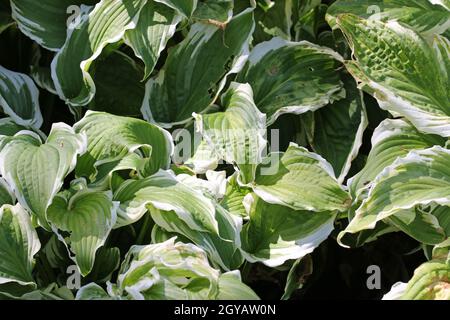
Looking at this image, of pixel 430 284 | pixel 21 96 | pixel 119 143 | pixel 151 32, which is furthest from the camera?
pixel 21 96

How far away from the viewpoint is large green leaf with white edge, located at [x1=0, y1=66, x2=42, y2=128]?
1.65 metres

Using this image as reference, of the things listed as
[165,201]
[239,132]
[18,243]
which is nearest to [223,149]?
[239,132]

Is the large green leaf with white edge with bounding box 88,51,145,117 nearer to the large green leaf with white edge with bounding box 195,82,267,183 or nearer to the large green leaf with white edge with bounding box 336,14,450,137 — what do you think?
the large green leaf with white edge with bounding box 195,82,267,183

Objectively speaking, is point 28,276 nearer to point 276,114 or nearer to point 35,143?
point 35,143

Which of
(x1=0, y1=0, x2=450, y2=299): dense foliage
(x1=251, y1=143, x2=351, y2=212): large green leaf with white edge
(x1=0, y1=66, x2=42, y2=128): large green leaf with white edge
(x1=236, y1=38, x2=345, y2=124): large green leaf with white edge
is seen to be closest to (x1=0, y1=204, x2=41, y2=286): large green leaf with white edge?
(x1=0, y1=0, x2=450, y2=299): dense foliage

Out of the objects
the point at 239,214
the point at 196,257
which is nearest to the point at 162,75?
the point at 239,214

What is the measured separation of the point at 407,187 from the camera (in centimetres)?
137

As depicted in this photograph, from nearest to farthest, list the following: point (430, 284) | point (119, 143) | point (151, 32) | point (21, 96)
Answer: point (430, 284)
point (119, 143)
point (151, 32)
point (21, 96)

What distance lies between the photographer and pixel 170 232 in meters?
1.45

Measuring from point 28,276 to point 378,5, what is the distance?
2.73ft

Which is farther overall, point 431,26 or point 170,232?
point 431,26

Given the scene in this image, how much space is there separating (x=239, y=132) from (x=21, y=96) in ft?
1.57

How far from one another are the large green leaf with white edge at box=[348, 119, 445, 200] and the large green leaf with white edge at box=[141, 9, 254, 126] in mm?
332

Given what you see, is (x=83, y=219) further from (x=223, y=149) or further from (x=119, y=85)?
(x=119, y=85)
